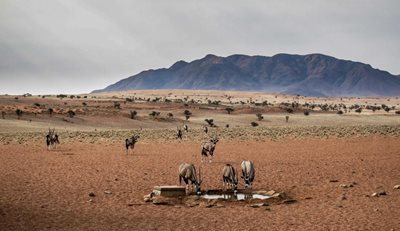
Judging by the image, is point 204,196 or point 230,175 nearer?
point 204,196

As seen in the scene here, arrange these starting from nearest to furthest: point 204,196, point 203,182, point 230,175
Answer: point 204,196
point 230,175
point 203,182

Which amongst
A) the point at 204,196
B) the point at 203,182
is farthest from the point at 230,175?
the point at 203,182

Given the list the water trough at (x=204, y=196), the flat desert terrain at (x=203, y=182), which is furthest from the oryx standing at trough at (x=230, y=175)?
the flat desert terrain at (x=203, y=182)

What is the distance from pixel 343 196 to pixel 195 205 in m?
6.14

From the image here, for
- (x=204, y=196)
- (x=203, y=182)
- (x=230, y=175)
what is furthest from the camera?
(x=203, y=182)

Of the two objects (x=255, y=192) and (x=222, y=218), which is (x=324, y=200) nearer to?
(x=255, y=192)

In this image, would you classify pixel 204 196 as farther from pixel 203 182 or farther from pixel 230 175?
pixel 203 182

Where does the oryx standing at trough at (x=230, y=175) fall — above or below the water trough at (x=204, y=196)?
above

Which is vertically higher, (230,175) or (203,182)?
(230,175)

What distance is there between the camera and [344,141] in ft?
155

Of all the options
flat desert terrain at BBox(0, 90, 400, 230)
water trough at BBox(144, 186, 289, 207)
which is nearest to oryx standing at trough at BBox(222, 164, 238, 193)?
water trough at BBox(144, 186, 289, 207)

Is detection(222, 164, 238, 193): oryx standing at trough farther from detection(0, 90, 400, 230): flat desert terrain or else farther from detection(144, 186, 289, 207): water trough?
detection(0, 90, 400, 230): flat desert terrain

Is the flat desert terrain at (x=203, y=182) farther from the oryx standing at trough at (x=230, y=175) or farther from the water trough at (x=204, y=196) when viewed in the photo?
the oryx standing at trough at (x=230, y=175)

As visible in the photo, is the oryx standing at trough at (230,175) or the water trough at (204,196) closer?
the water trough at (204,196)
